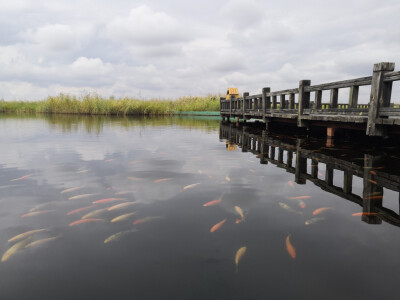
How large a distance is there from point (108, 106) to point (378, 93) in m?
25.2

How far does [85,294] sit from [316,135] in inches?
399

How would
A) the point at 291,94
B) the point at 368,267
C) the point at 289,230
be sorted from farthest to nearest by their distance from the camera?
the point at 291,94 < the point at 289,230 < the point at 368,267

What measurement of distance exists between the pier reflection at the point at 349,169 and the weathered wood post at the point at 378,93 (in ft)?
2.04

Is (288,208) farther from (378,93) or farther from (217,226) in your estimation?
(378,93)


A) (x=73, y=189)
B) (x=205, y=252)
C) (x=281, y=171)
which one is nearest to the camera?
(x=205, y=252)

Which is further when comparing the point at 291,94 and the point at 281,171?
the point at 291,94

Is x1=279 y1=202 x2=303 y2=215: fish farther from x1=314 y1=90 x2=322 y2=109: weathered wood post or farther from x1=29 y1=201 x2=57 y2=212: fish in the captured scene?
x1=314 y1=90 x2=322 y2=109: weathered wood post

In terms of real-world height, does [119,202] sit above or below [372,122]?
below

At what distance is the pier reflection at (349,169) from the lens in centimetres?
313

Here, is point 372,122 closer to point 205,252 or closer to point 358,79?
point 358,79

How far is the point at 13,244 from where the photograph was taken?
2.23 m

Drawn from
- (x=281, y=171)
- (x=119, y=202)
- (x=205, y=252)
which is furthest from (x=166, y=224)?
(x=281, y=171)

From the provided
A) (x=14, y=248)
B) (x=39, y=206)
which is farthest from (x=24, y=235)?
(x=39, y=206)

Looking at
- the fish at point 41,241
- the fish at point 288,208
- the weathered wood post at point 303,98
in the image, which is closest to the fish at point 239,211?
the fish at point 288,208
